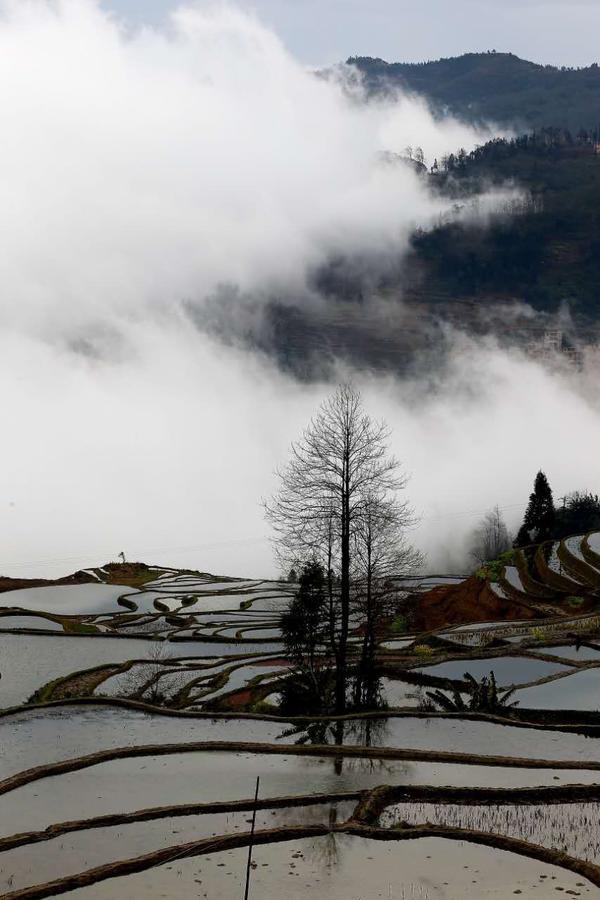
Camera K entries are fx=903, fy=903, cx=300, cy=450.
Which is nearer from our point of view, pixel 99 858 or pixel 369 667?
pixel 99 858

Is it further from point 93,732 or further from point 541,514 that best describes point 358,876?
point 541,514

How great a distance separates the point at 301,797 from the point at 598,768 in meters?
6.96

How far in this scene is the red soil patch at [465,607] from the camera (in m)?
59.3

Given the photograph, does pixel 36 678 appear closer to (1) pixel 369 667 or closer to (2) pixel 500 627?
(1) pixel 369 667

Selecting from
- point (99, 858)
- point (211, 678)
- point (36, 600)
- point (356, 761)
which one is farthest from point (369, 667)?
point (36, 600)

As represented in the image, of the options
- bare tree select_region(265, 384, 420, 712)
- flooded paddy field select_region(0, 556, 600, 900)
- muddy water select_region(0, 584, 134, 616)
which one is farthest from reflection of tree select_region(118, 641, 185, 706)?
muddy water select_region(0, 584, 134, 616)

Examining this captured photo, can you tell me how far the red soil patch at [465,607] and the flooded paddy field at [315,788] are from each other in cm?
2082

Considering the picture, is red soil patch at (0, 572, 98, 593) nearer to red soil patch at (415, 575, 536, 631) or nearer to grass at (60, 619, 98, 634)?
grass at (60, 619, 98, 634)

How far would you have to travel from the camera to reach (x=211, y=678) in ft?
135

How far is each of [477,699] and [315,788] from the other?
11.5 m

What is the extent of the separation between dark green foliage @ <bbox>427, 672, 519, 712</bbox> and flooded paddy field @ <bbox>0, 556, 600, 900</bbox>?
24 cm

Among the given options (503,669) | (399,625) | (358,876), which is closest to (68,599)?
(399,625)

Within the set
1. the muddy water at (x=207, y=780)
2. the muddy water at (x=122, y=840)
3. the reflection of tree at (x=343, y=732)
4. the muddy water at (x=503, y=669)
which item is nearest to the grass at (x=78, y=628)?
the muddy water at (x=503, y=669)

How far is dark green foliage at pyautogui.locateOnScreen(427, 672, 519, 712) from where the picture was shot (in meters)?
28.4
